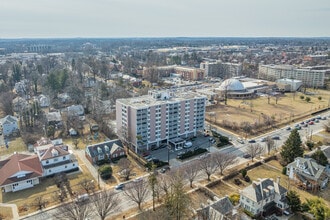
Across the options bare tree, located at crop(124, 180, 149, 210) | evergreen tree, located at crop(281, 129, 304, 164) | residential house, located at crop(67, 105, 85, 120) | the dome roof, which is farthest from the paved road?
the dome roof

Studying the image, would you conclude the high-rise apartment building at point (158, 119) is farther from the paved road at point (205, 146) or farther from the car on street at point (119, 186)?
the car on street at point (119, 186)

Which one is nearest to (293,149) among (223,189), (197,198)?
(223,189)

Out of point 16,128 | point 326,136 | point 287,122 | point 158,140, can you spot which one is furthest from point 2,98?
point 326,136

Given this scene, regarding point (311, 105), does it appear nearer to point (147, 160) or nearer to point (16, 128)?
point (147, 160)

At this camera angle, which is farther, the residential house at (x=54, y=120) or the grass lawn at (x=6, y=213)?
the residential house at (x=54, y=120)

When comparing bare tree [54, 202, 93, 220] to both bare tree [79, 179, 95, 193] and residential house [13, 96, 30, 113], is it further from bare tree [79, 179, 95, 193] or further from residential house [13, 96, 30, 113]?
residential house [13, 96, 30, 113]

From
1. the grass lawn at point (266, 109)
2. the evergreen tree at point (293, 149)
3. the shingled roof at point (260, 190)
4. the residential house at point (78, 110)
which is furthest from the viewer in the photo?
the grass lawn at point (266, 109)

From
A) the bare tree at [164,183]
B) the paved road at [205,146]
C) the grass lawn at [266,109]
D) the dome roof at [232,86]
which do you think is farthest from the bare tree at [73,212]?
the dome roof at [232,86]
